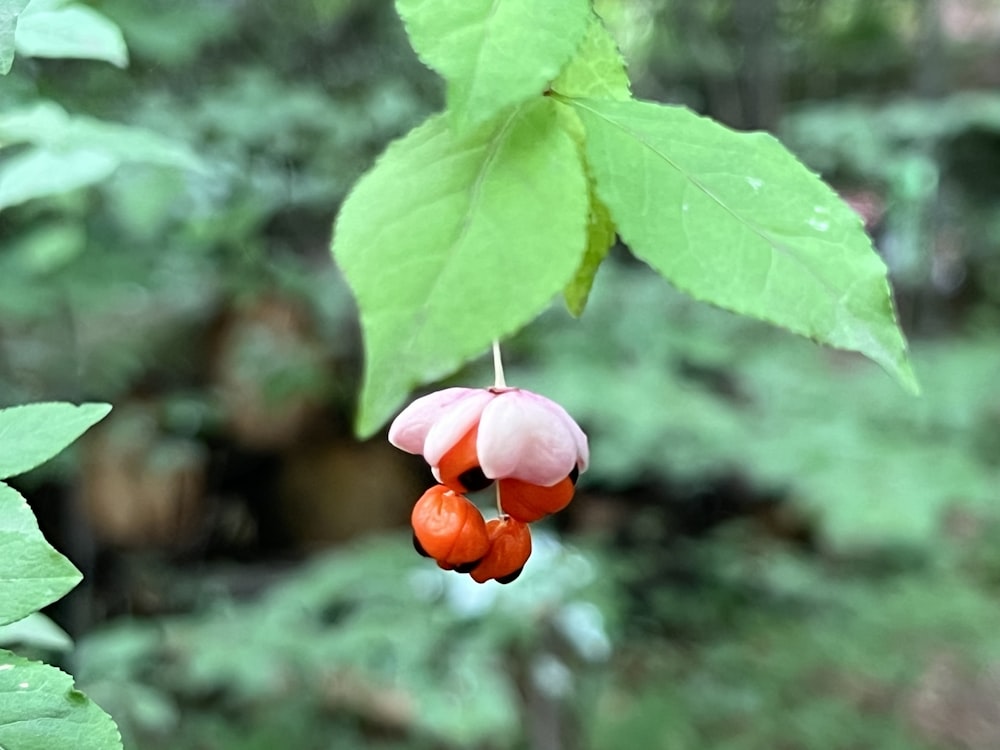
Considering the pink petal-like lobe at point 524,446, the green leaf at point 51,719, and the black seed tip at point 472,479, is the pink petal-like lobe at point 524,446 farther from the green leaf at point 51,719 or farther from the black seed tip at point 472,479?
the green leaf at point 51,719

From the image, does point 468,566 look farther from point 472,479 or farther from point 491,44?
point 491,44

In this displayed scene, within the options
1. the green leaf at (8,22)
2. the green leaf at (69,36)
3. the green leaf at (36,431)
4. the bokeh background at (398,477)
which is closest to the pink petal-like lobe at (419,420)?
the green leaf at (36,431)

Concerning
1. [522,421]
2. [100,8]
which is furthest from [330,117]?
[522,421]

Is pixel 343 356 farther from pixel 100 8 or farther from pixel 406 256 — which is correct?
pixel 406 256

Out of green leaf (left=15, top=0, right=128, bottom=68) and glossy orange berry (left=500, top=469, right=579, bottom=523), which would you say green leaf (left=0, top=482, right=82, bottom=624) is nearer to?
glossy orange berry (left=500, top=469, right=579, bottom=523)

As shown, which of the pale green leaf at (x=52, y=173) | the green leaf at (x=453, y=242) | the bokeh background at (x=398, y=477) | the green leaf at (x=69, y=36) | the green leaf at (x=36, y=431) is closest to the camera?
the green leaf at (x=453, y=242)

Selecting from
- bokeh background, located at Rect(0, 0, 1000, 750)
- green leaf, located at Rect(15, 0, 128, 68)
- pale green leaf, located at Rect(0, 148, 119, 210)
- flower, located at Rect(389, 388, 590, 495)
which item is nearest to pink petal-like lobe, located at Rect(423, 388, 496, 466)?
flower, located at Rect(389, 388, 590, 495)
